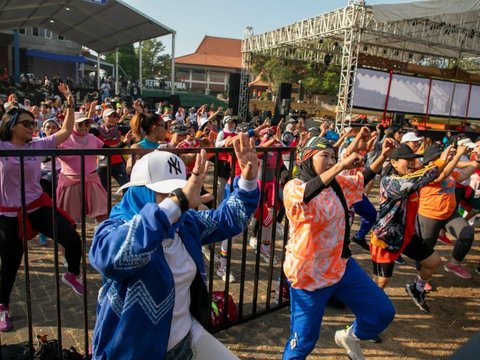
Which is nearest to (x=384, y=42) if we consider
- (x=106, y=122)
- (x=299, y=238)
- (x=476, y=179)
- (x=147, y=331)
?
(x=476, y=179)

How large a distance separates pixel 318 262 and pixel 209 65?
6881cm

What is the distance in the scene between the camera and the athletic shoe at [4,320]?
340 cm

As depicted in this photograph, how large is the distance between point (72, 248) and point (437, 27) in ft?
59.7

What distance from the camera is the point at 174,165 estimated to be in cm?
181

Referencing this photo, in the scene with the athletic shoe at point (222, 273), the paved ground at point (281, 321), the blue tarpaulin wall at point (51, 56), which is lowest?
the paved ground at point (281, 321)

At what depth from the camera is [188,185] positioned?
162 cm

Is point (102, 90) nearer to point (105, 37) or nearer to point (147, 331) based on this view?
point (105, 37)

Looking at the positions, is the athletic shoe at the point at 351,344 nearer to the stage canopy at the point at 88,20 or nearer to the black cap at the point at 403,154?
the black cap at the point at 403,154

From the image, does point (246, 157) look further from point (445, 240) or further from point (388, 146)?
point (445, 240)

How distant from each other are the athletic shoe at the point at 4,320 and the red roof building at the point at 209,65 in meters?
63.3

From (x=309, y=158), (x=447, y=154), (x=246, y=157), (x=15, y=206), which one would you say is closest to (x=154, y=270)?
(x=246, y=157)

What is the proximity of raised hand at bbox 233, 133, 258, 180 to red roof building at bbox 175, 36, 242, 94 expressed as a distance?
64337 mm

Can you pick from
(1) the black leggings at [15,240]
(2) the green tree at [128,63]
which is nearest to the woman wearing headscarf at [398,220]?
(1) the black leggings at [15,240]

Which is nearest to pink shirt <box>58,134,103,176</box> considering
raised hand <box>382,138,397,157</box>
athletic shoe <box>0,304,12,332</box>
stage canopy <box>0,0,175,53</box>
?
athletic shoe <box>0,304,12,332</box>
